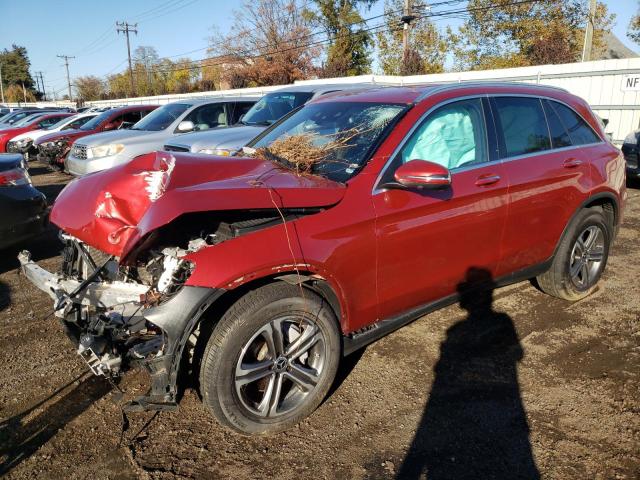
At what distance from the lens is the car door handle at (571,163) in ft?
13.1

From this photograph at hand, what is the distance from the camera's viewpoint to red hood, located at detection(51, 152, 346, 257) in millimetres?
2357

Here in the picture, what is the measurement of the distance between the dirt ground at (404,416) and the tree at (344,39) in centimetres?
3667

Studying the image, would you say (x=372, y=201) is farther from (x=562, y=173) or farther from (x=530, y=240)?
(x=562, y=173)

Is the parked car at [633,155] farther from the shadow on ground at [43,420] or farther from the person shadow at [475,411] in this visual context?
the shadow on ground at [43,420]

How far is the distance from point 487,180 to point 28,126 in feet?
59.9

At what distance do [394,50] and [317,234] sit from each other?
118 ft

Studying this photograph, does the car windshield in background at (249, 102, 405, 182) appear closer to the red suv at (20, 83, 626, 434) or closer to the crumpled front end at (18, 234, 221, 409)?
the red suv at (20, 83, 626, 434)

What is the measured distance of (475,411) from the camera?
2.99 m

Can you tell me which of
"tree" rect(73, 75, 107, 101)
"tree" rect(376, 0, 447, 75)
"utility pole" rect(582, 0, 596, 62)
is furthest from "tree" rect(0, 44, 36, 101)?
"utility pole" rect(582, 0, 596, 62)

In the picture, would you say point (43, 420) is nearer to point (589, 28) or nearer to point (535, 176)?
point (535, 176)

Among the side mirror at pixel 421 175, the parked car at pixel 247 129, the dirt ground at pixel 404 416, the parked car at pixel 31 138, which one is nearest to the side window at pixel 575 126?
the dirt ground at pixel 404 416

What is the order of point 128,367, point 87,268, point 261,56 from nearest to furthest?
point 128,367 < point 87,268 < point 261,56

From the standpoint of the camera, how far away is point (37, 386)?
129 inches

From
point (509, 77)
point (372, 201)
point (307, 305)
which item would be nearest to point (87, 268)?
point (307, 305)
